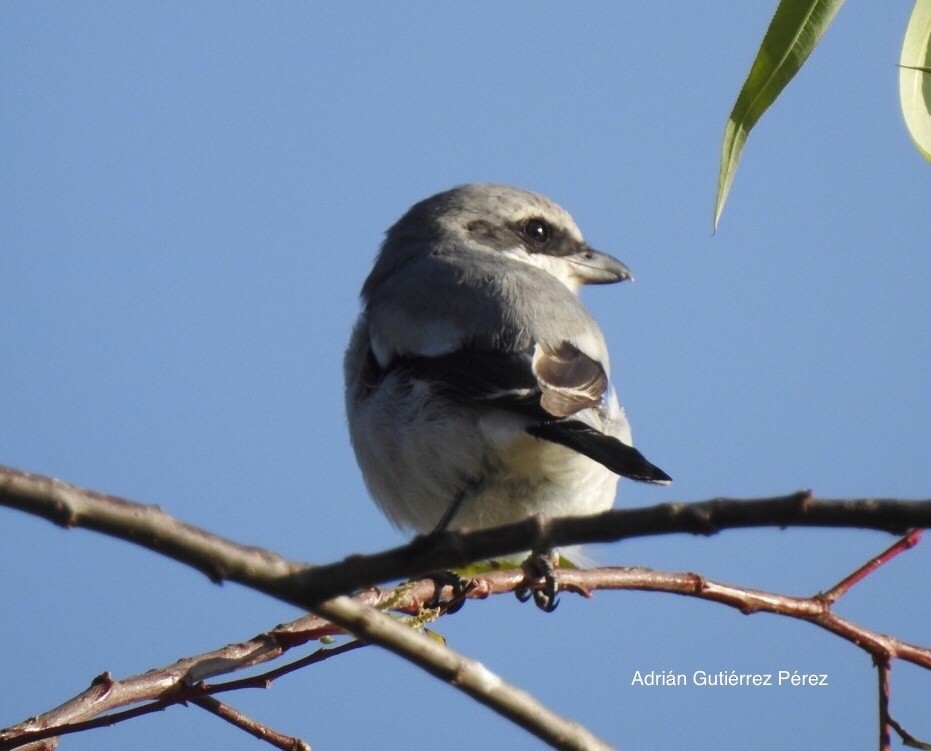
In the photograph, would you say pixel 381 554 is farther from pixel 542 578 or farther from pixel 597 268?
pixel 597 268

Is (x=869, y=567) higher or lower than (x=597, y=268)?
lower

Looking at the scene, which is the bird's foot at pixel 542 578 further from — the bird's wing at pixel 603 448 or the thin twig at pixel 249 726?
the thin twig at pixel 249 726

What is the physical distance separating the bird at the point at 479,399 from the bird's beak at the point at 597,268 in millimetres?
654

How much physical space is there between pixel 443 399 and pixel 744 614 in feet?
4.11

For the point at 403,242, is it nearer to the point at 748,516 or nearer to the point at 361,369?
the point at 361,369

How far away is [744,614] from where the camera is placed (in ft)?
9.17

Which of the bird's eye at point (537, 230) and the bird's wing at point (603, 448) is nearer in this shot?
the bird's wing at point (603, 448)

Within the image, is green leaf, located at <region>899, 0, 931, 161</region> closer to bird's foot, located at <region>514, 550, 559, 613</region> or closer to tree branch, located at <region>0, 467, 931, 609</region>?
tree branch, located at <region>0, 467, 931, 609</region>

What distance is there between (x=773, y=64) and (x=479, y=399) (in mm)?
1499

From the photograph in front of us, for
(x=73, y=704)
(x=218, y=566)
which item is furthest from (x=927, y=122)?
(x=73, y=704)

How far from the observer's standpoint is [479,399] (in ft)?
A: 11.6

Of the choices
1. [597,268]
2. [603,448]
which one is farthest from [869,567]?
[597,268]

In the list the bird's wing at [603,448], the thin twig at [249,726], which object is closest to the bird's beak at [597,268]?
the bird's wing at [603,448]

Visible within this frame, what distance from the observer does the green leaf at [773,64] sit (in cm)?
224
